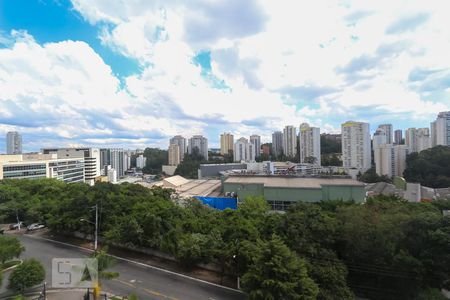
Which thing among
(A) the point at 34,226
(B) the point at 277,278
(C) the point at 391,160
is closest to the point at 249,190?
(B) the point at 277,278

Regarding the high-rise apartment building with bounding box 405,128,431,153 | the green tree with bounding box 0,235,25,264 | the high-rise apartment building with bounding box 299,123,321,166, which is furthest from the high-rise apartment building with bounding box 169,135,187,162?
the green tree with bounding box 0,235,25,264

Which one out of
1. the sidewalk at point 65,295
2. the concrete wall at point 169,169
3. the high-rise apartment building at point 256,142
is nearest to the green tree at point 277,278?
the sidewalk at point 65,295

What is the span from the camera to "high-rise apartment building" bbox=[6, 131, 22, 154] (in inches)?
2549

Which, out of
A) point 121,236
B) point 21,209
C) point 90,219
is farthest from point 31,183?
point 121,236

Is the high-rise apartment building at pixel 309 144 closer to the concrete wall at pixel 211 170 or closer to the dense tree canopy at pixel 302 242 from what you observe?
the concrete wall at pixel 211 170

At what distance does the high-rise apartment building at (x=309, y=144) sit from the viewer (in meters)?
67.6

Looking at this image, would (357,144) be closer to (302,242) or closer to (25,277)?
(302,242)

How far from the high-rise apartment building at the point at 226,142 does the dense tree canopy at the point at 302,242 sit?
7707cm

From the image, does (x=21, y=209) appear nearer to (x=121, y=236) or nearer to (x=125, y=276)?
(x=121, y=236)

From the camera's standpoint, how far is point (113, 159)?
82.7 m

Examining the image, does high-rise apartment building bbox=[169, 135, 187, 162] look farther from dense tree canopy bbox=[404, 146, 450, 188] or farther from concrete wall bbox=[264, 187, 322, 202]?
concrete wall bbox=[264, 187, 322, 202]

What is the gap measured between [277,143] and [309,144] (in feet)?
66.2

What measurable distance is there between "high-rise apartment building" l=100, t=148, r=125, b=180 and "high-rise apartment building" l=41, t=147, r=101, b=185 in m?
17.1

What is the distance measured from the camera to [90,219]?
16688mm
